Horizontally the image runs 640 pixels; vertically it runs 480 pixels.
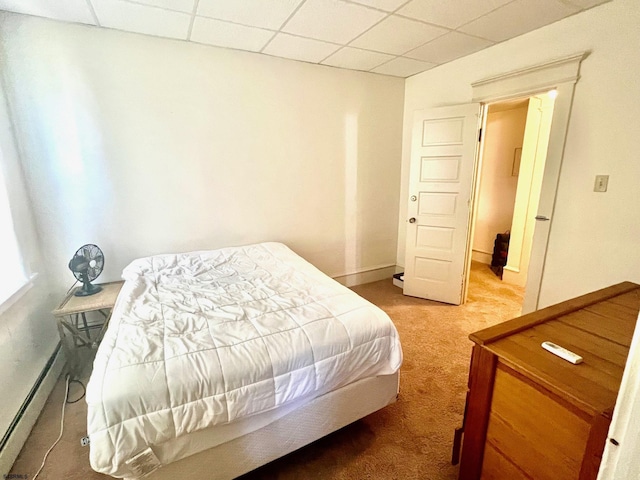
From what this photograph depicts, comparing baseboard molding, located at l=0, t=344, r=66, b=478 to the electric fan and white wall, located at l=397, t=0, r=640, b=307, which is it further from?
white wall, located at l=397, t=0, r=640, b=307

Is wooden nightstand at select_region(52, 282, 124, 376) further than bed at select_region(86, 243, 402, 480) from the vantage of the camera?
Yes

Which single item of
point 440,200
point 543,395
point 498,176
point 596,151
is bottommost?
point 543,395

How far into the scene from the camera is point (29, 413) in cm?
172

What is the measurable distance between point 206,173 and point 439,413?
8.59ft

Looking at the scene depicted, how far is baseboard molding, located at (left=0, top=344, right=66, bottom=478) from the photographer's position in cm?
147

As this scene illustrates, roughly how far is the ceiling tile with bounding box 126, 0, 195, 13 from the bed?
1.86 metres

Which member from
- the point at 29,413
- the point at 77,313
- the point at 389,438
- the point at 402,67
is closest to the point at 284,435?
the point at 389,438

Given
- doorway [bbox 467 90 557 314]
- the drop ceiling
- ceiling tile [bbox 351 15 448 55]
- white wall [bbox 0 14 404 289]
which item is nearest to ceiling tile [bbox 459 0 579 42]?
the drop ceiling

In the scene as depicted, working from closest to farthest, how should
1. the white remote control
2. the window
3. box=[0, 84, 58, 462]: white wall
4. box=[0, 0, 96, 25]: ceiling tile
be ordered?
1. the white remote control
2. box=[0, 84, 58, 462]: white wall
3. the window
4. box=[0, 0, 96, 25]: ceiling tile

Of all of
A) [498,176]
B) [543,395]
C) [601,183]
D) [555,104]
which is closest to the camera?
[543,395]

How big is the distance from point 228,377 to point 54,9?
2.64 meters

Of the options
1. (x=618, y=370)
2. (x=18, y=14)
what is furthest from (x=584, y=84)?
(x=18, y=14)

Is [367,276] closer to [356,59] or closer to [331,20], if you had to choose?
[356,59]

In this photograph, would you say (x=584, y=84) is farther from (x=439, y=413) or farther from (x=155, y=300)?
(x=155, y=300)
